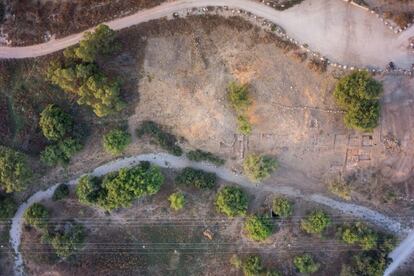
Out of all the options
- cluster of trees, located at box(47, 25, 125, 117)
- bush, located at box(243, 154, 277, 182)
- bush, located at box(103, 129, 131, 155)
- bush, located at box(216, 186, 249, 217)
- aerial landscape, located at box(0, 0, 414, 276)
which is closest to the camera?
cluster of trees, located at box(47, 25, 125, 117)

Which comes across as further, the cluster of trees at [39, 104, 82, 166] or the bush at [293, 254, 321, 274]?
the bush at [293, 254, 321, 274]

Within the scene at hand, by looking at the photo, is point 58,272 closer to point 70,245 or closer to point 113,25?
point 70,245

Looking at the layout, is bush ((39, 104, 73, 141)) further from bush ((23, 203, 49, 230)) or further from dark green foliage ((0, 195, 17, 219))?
dark green foliage ((0, 195, 17, 219))

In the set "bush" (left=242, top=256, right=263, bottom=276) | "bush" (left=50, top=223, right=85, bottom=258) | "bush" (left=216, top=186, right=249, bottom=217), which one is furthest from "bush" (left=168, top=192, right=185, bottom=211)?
"bush" (left=50, top=223, right=85, bottom=258)

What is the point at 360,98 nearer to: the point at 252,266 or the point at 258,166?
the point at 258,166

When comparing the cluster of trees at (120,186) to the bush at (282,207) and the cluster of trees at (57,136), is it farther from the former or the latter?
the bush at (282,207)

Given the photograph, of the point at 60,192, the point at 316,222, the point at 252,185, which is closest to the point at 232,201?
the point at 252,185

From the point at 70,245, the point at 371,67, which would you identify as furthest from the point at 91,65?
the point at 371,67
